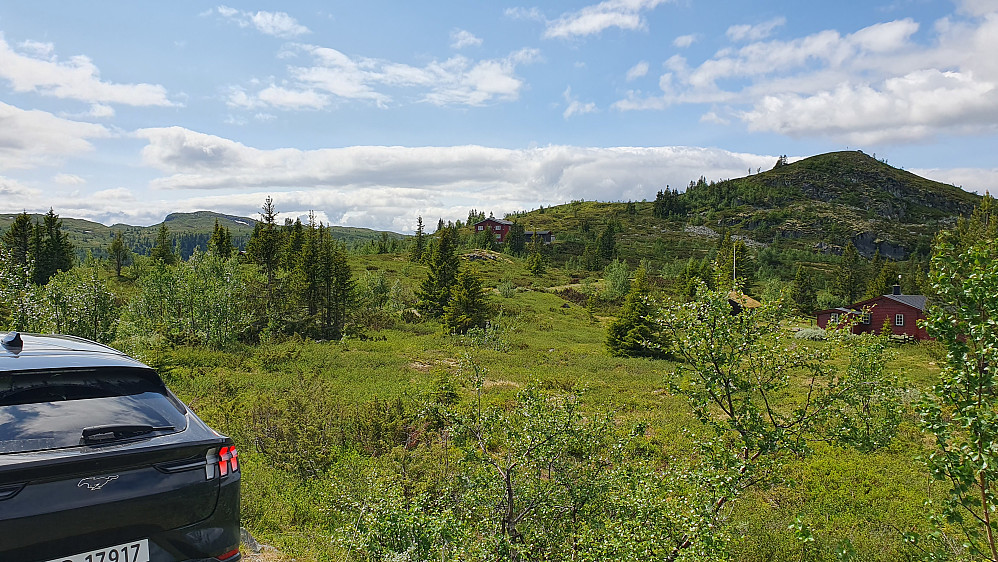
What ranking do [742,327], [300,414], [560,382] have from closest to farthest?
1. [742,327]
2. [300,414]
3. [560,382]

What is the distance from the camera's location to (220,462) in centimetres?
344

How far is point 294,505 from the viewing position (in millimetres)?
8039

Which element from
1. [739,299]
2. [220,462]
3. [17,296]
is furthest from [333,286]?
[220,462]

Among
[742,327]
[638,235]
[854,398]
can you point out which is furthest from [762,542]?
[638,235]

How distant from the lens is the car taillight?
11.0 feet

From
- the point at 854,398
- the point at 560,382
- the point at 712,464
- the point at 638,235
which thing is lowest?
the point at 560,382

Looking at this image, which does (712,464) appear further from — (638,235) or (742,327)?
(638,235)

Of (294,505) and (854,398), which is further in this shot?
(294,505)

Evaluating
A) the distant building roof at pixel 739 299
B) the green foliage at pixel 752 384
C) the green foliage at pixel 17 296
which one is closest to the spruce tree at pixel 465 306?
the green foliage at pixel 17 296

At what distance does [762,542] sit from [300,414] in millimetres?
10343

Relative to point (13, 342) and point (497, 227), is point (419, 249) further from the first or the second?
point (13, 342)

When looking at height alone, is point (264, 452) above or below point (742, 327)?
below

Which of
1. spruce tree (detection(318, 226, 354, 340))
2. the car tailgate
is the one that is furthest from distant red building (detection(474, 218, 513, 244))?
the car tailgate

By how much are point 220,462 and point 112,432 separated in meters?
0.68
